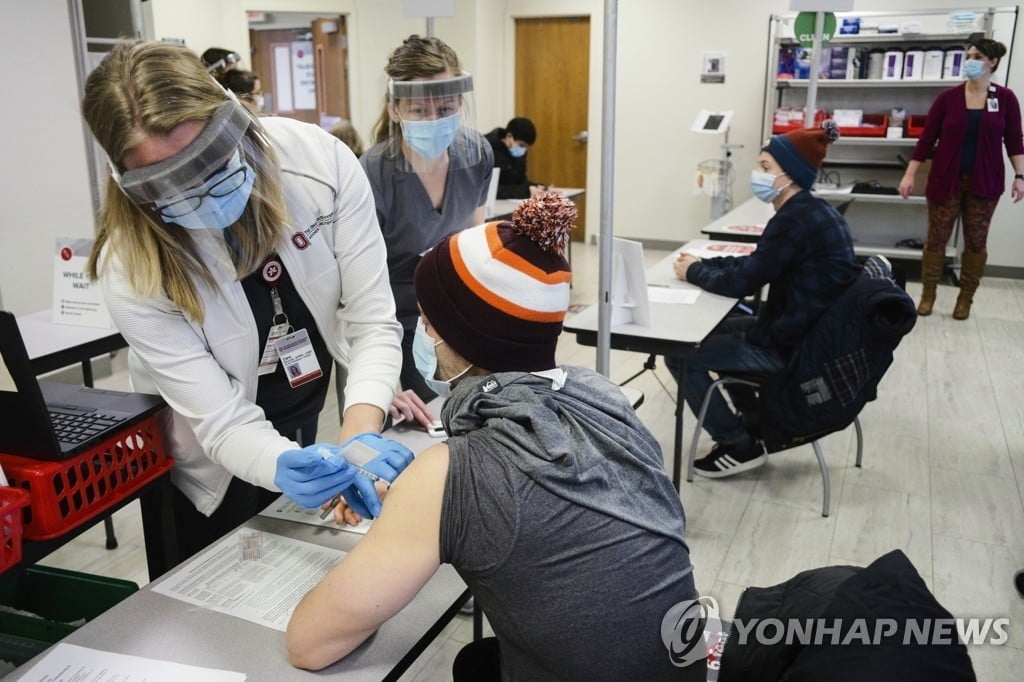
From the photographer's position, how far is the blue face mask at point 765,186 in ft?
9.57

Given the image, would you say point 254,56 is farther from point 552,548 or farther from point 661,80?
point 552,548

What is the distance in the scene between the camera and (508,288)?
1054 mm

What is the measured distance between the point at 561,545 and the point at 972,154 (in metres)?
4.93

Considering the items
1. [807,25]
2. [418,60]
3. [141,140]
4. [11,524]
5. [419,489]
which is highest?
[807,25]

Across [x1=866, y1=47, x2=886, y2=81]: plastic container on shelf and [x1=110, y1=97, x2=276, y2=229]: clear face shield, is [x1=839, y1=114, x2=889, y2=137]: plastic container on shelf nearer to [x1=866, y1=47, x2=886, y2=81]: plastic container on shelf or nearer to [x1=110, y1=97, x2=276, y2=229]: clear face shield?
[x1=866, y1=47, x2=886, y2=81]: plastic container on shelf

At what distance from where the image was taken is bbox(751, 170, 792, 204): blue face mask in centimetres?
292

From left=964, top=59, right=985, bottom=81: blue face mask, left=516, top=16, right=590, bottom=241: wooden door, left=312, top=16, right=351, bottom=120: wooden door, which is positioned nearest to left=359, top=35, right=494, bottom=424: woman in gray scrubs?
left=964, top=59, right=985, bottom=81: blue face mask

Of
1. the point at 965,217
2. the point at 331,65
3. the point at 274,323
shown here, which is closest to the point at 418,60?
the point at 274,323

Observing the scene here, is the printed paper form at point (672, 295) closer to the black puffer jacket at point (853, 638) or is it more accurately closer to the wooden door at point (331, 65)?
the black puffer jacket at point (853, 638)

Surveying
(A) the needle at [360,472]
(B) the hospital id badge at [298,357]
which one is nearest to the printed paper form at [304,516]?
(A) the needle at [360,472]

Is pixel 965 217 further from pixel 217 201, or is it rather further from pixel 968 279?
pixel 217 201

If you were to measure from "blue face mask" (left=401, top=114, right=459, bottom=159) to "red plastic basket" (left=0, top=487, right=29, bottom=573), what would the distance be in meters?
1.33

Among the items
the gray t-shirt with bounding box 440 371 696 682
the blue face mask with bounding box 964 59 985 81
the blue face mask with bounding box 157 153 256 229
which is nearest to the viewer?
the gray t-shirt with bounding box 440 371 696 682

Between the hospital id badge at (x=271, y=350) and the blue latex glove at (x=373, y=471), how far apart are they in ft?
1.07
